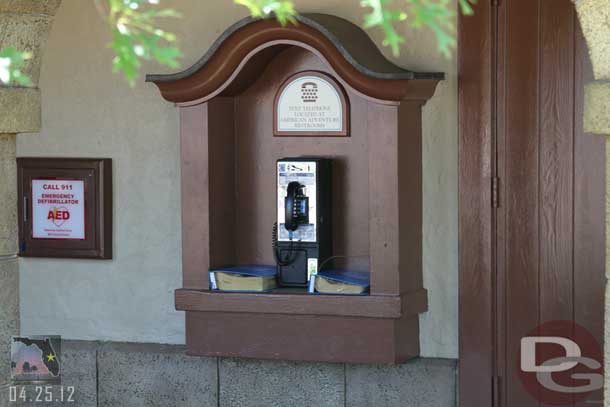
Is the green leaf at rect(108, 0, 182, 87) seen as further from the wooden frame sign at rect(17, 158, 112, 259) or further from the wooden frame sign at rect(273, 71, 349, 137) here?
the wooden frame sign at rect(17, 158, 112, 259)

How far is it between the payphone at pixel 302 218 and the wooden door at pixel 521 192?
2.49ft

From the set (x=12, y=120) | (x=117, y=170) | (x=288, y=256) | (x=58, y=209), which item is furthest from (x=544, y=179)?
(x=58, y=209)

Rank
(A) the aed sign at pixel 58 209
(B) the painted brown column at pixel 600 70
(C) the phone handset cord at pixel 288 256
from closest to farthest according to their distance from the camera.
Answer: (B) the painted brown column at pixel 600 70, (C) the phone handset cord at pixel 288 256, (A) the aed sign at pixel 58 209

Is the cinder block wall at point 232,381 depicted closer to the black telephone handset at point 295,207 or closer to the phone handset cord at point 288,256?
the phone handset cord at point 288,256

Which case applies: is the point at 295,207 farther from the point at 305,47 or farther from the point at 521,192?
the point at 521,192

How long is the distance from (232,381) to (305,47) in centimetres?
203

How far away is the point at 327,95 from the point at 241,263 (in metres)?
1.13

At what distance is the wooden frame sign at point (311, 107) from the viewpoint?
6328 millimetres

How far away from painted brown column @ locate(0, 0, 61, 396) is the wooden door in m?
2.32

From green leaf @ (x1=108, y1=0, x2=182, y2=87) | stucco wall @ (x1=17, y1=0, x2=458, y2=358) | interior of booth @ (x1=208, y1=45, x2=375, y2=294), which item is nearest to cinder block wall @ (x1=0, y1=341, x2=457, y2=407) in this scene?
stucco wall @ (x1=17, y1=0, x2=458, y2=358)

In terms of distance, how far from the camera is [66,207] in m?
6.94

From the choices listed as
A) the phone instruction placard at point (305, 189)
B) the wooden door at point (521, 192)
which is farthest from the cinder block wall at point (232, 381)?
the phone instruction placard at point (305, 189)

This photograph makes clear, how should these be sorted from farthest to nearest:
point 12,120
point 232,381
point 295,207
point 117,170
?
point 117,170 < point 232,381 < point 295,207 < point 12,120

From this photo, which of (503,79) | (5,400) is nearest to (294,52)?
(503,79)
